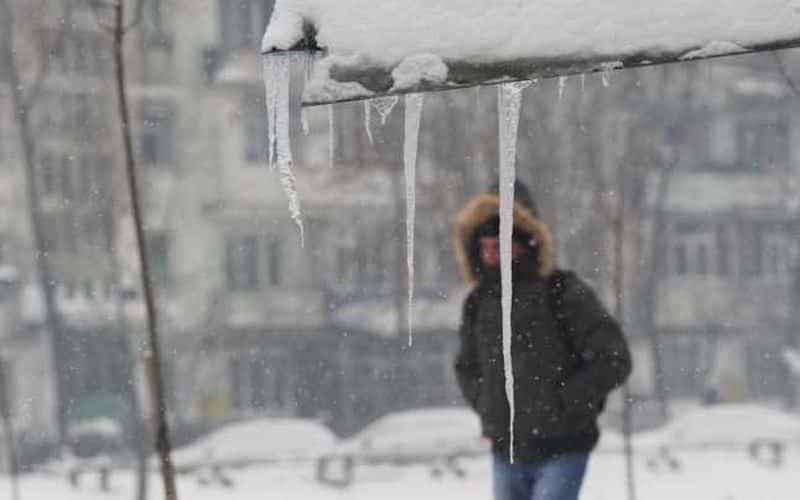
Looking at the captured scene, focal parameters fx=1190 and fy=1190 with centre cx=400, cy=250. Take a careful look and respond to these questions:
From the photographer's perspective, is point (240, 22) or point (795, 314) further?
point (795, 314)

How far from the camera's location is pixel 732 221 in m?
26.4

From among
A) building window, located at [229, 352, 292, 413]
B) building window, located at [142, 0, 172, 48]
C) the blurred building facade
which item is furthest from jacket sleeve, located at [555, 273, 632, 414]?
building window, located at [229, 352, 292, 413]

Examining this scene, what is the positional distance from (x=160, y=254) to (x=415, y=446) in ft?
32.8

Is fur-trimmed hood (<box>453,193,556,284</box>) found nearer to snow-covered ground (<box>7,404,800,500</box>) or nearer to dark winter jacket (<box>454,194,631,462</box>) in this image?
dark winter jacket (<box>454,194,631,462</box>)

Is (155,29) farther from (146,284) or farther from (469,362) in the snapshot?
(469,362)

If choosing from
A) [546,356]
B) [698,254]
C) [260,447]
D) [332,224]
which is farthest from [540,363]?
[698,254]

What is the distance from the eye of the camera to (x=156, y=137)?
77.3 feet

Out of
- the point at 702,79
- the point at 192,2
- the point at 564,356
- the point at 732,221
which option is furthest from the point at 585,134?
the point at 564,356

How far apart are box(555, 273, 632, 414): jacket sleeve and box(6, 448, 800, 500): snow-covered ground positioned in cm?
779

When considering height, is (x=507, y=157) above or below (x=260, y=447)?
above

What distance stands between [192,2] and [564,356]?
26.4 m

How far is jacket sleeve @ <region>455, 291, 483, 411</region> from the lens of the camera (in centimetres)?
386

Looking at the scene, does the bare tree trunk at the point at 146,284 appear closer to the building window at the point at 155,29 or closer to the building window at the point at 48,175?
the building window at the point at 48,175

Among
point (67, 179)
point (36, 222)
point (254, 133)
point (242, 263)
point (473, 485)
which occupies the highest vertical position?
point (254, 133)
